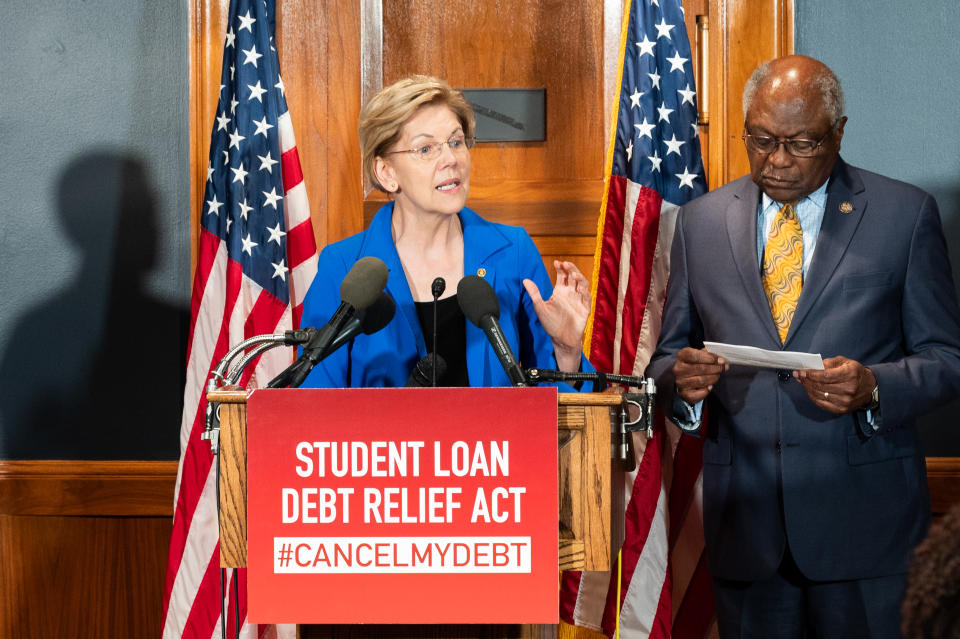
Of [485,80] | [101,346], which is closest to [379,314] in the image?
[485,80]

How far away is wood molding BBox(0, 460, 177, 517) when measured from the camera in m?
3.40

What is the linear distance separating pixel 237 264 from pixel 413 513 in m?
1.68

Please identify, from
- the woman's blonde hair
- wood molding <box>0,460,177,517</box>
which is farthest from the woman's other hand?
wood molding <box>0,460,177,517</box>

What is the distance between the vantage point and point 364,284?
1.79m

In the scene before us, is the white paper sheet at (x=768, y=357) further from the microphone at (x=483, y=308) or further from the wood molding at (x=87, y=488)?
the wood molding at (x=87, y=488)

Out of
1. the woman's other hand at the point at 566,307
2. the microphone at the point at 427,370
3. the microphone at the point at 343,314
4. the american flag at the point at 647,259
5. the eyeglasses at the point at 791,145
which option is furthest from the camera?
the american flag at the point at 647,259

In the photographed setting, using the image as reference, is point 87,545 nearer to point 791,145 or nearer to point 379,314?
point 379,314

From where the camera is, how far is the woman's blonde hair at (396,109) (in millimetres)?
2301

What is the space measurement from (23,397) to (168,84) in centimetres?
119

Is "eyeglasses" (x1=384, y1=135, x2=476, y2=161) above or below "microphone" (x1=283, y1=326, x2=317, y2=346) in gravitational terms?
above

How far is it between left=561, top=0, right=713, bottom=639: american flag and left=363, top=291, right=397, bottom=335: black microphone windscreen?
1253 millimetres

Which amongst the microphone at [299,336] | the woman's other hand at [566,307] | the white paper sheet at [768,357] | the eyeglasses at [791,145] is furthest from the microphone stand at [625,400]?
the eyeglasses at [791,145]

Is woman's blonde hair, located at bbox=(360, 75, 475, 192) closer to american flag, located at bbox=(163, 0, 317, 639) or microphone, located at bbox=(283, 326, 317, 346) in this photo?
microphone, located at bbox=(283, 326, 317, 346)

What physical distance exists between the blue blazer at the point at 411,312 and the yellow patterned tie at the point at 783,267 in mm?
511
